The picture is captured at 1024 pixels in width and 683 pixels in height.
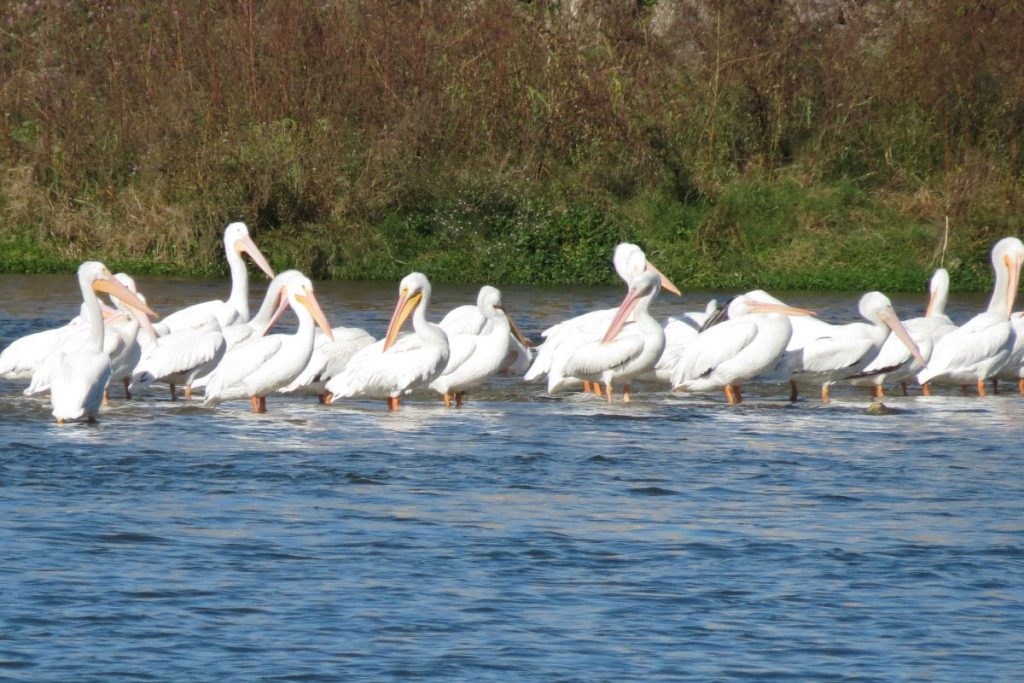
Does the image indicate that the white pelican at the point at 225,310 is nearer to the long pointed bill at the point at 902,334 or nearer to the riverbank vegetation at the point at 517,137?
the long pointed bill at the point at 902,334

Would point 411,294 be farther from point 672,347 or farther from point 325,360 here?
point 672,347

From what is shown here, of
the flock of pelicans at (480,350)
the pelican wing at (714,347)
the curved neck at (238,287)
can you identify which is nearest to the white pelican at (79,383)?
the flock of pelicans at (480,350)

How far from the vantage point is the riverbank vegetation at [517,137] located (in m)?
18.6

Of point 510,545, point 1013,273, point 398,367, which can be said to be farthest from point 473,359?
point 1013,273

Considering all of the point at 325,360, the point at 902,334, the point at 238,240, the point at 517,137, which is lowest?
the point at 325,360

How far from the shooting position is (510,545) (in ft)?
22.4

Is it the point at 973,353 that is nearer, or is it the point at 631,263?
the point at 973,353

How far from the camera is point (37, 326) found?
14.2 m

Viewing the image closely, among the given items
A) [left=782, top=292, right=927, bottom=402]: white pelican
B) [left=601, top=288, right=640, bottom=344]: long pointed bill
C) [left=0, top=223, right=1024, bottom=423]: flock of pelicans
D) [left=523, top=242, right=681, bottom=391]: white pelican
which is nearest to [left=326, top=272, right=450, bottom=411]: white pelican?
[left=0, top=223, right=1024, bottom=423]: flock of pelicans

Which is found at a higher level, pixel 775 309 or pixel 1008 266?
pixel 1008 266

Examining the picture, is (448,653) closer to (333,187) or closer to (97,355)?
(97,355)

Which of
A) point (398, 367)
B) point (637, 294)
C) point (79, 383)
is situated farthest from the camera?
point (637, 294)

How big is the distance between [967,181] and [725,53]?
306 cm

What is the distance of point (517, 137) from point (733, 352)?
383 inches
